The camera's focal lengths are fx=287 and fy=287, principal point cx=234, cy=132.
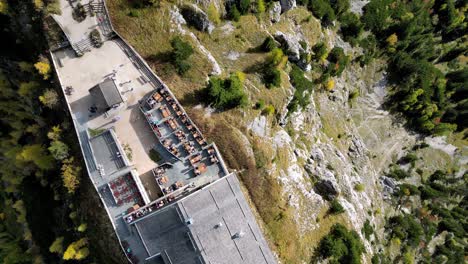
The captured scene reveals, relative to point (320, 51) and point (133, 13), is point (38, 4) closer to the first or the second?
point (133, 13)

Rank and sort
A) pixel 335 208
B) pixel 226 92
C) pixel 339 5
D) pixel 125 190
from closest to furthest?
pixel 125 190, pixel 226 92, pixel 335 208, pixel 339 5

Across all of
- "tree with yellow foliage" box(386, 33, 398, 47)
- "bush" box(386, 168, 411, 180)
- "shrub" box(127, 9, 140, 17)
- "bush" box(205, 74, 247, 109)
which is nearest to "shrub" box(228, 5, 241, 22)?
"bush" box(205, 74, 247, 109)

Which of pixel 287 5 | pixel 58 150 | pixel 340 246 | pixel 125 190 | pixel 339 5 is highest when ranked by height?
pixel 287 5

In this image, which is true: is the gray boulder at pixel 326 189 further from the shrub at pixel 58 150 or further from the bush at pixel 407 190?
the shrub at pixel 58 150

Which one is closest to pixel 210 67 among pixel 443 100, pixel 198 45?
pixel 198 45

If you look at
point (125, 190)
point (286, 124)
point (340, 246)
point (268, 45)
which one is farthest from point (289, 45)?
point (125, 190)

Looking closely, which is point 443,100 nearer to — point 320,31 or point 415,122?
point 415,122
